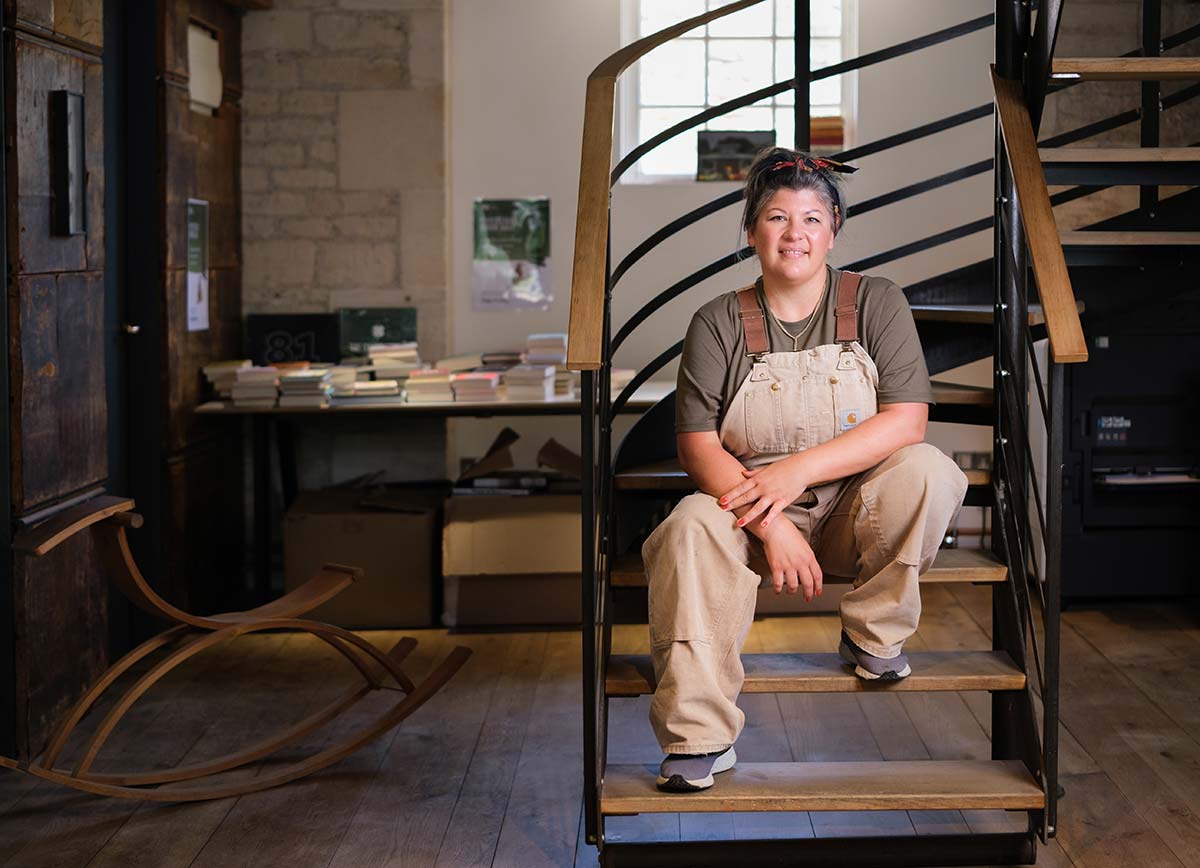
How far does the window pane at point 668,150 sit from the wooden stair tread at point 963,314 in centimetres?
222

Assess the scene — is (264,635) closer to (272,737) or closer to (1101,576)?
(272,737)

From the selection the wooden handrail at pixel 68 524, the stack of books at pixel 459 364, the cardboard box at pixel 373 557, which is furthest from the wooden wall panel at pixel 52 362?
the stack of books at pixel 459 364

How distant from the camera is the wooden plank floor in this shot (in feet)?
10.4

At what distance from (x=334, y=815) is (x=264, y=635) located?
72.7 inches

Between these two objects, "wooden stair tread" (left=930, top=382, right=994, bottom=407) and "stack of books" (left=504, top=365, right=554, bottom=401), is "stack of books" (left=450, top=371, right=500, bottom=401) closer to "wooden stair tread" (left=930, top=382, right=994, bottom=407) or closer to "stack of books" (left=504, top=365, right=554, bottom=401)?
"stack of books" (left=504, top=365, right=554, bottom=401)

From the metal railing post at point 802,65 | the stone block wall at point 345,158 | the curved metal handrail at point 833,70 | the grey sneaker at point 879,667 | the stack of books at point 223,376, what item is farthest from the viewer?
the stone block wall at point 345,158

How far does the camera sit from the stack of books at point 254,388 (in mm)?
5141

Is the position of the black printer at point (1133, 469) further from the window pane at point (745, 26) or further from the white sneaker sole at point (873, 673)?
the white sneaker sole at point (873, 673)

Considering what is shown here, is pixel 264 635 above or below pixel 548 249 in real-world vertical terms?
below

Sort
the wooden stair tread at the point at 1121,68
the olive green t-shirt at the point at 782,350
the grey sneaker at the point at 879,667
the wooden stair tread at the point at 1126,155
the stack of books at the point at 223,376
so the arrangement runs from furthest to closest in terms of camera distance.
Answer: the stack of books at the point at 223,376, the wooden stair tread at the point at 1126,155, the wooden stair tread at the point at 1121,68, the olive green t-shirt at the point at 782,350, the grey sneaker at the point at 879,667

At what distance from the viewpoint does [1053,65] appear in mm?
3281

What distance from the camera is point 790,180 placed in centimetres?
312

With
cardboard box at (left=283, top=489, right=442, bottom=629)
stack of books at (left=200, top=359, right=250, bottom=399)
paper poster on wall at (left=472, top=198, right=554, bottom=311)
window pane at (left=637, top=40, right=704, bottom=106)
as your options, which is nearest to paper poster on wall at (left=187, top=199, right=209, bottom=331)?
stack of books at (left=200, top=359, right=250, bottom=399)

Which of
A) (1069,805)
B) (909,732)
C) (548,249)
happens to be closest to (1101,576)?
(909,732)
